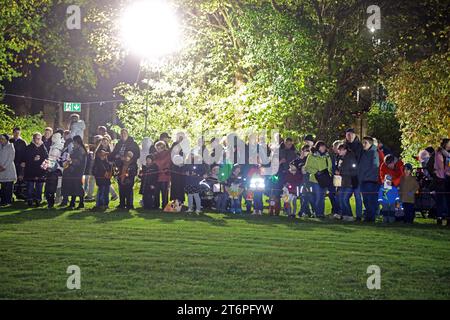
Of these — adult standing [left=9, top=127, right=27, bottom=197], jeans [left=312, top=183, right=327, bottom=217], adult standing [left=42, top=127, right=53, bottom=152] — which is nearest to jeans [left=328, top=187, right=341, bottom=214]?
jeans [left=312, top=183, right=327, bottom=217]

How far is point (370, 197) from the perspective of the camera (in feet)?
59.8

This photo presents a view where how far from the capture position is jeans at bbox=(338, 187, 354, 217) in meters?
18.4

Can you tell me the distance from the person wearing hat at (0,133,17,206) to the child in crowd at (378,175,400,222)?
9708mm

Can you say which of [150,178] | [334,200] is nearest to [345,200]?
[334,200]

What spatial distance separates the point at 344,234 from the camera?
15.4 metres

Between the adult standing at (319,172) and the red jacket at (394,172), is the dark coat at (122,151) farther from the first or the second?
the red jacket at (394,172)

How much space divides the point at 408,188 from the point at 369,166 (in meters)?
1.11

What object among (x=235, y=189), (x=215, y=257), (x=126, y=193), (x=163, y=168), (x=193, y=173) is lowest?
(x=215, y=257)

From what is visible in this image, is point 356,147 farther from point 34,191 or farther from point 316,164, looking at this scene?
point 34,191

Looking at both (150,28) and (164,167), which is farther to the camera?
(150,28)

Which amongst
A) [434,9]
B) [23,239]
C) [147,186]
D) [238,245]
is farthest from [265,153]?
[434,9]

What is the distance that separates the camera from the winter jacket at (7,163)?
20.0 meters

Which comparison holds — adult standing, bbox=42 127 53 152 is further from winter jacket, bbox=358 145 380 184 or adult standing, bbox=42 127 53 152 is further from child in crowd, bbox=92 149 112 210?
winter jacket, bbox=358 145 380 184
